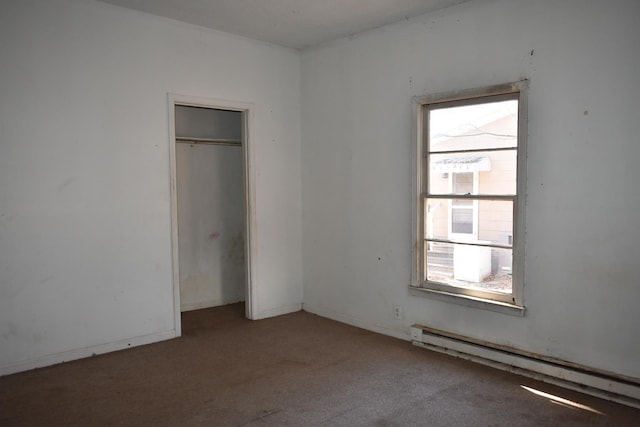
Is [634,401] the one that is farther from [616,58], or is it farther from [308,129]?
[308,129]

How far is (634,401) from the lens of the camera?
2.99 m

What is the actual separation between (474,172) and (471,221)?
411 millimetres

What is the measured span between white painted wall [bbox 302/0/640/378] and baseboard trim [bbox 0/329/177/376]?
191 cm

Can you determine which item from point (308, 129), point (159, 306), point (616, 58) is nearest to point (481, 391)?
point (616, 58)

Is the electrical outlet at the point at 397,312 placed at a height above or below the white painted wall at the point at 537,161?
below

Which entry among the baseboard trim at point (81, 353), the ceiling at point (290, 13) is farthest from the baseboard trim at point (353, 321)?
the ceiling at point (290, 13)

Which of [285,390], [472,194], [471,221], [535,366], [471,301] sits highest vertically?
[472,194]

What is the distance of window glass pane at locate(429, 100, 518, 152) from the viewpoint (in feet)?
11.9

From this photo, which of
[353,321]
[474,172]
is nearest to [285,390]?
[353,321]

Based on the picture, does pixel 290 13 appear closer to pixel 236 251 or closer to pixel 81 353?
pixel 236 251

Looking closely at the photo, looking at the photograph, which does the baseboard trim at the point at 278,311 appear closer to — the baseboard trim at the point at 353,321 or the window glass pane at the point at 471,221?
the baseboard trim at the point at 353,321

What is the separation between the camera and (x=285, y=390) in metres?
3.30

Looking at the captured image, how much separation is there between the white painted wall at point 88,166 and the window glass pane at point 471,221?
2.37 m

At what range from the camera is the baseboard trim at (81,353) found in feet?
11.8
